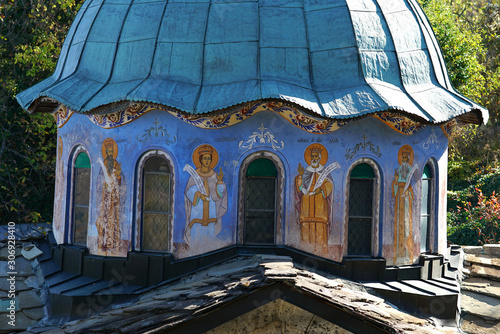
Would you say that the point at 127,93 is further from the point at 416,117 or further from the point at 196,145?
the point at 416,117

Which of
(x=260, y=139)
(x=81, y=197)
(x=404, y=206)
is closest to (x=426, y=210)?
(x=404, y=206)

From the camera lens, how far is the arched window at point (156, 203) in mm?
13258

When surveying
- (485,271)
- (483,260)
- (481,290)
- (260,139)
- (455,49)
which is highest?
(455,49)

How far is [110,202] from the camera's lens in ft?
44.5

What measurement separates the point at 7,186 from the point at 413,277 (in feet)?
55.3

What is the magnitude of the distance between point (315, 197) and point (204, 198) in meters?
2.29

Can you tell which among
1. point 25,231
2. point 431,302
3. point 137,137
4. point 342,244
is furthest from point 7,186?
point 431,302

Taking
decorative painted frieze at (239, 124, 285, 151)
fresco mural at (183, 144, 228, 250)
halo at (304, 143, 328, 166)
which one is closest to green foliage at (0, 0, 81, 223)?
fresco mural at (183, 144, 228, 250)

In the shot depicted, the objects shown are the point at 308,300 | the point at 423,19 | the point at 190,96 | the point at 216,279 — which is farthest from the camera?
the point at 423,19

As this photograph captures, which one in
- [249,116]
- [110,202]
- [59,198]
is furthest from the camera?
[59,198]

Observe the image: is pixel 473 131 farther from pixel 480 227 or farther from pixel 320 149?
pixel 320 149

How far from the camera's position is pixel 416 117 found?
42.1 feet

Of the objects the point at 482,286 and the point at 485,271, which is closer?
the point at 482,286

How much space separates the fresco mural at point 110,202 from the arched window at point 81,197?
2.34 feet
